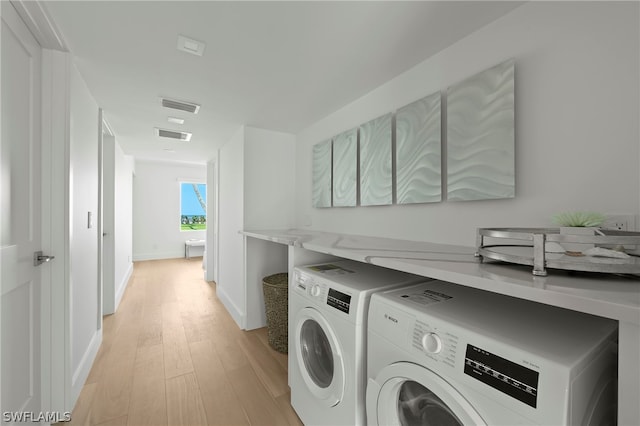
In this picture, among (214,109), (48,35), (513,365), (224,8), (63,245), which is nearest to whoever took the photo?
(513,365)

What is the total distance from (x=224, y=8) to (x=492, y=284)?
1.52 m

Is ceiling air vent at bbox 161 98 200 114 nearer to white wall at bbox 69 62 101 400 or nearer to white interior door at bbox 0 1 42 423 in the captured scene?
white wall at bbox 69 62 101 400

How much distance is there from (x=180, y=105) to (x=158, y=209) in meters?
4.80

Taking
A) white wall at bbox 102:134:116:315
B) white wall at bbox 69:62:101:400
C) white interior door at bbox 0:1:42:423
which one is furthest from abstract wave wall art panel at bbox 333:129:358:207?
white wall at bbox 102:134:116:315

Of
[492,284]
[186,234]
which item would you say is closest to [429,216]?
[492,284]

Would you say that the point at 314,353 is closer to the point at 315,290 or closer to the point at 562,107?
the point at 315,290

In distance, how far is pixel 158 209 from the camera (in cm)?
611

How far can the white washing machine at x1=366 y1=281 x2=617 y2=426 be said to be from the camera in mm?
573

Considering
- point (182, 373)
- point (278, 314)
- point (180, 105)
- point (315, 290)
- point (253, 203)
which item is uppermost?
point (180, 105)

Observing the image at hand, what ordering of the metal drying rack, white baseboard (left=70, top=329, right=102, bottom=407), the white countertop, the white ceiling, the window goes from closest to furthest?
the white countertop < the metal drying rack < the white ceiling < white baseboard (left=70, top=329, right=102, bottom=407) < the window

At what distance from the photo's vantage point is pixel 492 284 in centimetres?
67

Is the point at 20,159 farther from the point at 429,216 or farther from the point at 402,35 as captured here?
the point at 429,216

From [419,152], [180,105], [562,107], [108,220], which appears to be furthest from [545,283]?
[108,220]

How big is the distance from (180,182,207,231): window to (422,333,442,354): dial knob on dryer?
6.45 meters
